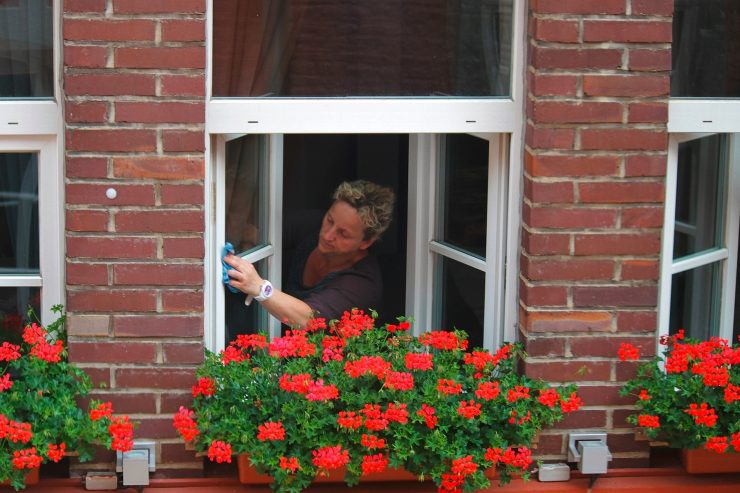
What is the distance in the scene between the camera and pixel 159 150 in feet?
13.6

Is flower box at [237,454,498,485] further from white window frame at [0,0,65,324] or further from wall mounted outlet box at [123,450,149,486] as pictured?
white window frame at [0,0,65,324]

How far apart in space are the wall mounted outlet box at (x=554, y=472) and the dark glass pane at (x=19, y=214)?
5.46ft

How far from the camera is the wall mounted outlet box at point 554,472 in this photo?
4.42 meters

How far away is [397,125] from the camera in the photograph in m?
4.30

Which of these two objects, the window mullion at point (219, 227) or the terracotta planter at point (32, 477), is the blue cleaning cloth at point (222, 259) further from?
the terracotta planter at point (32, 477)

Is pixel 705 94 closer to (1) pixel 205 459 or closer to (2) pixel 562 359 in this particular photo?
(2) pixel 562 359

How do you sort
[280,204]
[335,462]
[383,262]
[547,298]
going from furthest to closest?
[383,262]
[280,204]
[547,298]
[335,462]

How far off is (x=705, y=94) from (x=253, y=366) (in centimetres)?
163

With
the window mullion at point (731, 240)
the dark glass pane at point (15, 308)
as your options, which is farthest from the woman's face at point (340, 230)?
the window mullion at point (731, 240)

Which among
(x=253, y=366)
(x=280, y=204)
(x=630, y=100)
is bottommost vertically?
(x=253, y=366)

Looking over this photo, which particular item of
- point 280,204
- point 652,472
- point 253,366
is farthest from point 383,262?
point 652,472

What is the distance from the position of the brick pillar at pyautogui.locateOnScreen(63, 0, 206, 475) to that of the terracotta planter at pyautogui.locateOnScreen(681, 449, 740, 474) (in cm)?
152

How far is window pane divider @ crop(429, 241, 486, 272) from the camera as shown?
15.1 feet

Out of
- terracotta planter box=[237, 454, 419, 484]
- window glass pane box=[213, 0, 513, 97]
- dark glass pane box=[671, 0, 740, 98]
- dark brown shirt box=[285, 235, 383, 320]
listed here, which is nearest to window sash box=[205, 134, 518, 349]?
dark brown shirt box=[285, 235, 383, 320]
